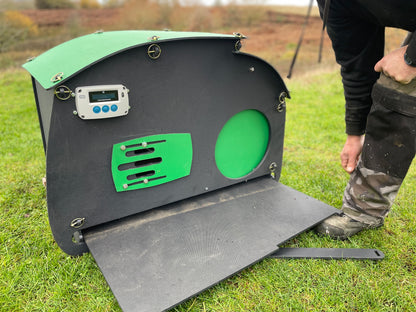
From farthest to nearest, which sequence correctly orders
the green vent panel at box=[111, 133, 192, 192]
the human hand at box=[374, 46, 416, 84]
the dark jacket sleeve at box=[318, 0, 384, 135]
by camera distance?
the dark jacket sleeve at box=[318, 0, 384, 135] → the green vent panel at box=[111, 133, 192, 192] → the human hand at box=[374, 46, 416, 84]

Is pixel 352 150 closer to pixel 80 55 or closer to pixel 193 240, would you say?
pixel 193 240

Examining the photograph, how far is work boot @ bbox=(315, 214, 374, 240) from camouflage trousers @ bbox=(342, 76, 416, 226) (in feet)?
0.12

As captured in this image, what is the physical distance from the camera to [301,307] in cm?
122

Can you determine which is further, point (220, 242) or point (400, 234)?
point (400, 234)

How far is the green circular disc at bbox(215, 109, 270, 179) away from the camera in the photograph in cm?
176

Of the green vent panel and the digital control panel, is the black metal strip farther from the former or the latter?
the digital control panel

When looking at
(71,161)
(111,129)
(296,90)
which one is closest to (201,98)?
(111,129)

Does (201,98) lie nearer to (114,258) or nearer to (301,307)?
(114,258)

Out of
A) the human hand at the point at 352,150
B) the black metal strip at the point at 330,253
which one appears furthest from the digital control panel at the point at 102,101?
the human hand at the point at 352,150

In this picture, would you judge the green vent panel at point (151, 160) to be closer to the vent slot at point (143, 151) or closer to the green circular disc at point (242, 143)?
the vent slot at point (143, 151)

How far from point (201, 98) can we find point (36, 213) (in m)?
1.26

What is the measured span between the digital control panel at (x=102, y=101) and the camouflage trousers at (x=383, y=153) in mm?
1203

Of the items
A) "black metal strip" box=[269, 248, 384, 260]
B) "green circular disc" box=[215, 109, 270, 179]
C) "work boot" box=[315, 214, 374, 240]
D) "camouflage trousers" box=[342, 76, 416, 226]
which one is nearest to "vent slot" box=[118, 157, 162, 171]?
"green circular disc" box=[215, 109, 270, 179]

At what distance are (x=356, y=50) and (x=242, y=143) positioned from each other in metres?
0.79
